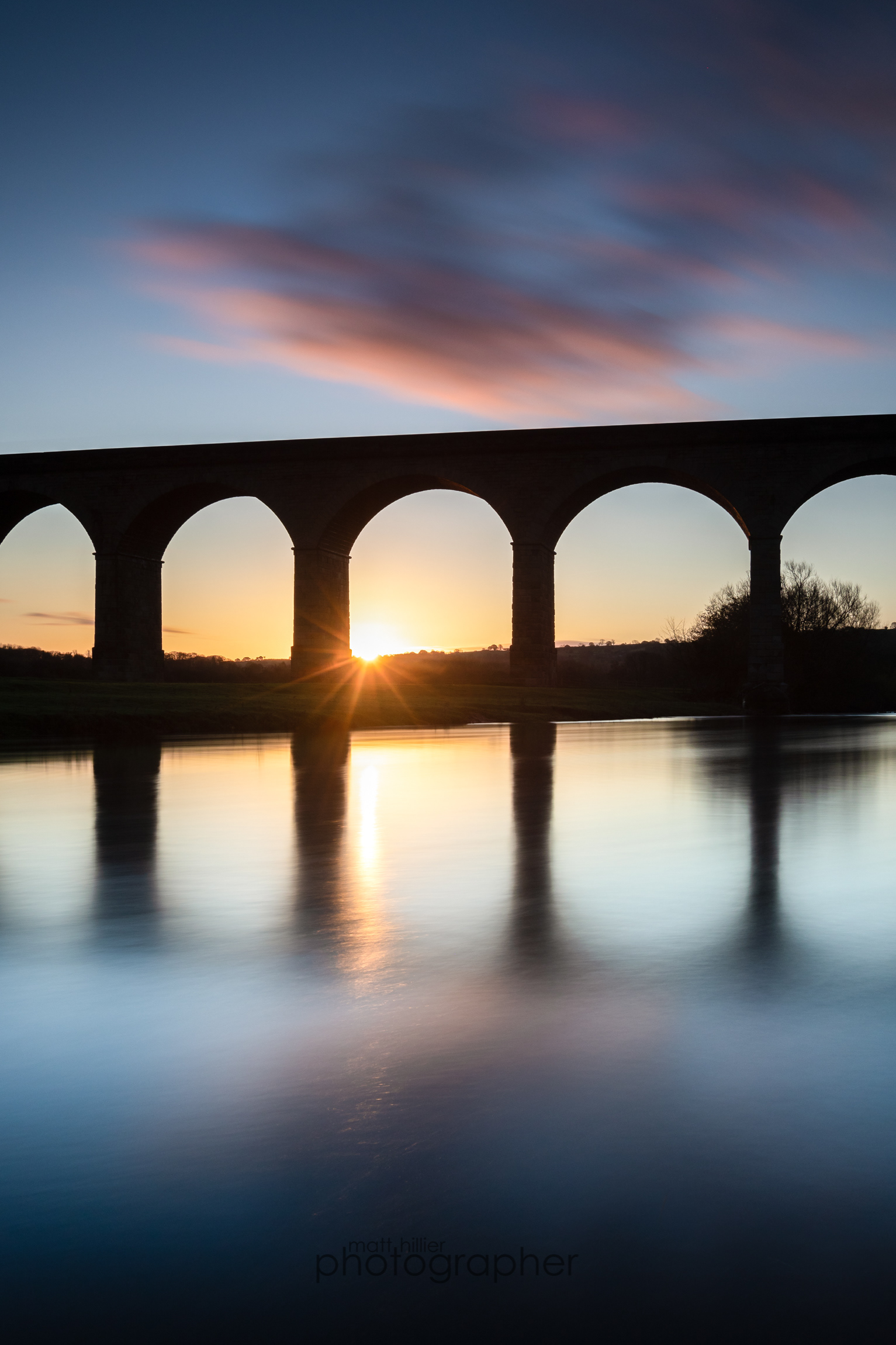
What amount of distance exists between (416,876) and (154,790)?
4.92 meters

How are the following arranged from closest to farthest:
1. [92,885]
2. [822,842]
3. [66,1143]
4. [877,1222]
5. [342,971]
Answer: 1. [877,1222]
2. [66,1143]
3. [342,971]
4. [92,885]
5. [822,842]

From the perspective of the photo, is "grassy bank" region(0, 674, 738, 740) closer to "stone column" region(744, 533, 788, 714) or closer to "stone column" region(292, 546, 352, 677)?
"stone column" region(292, 546, 352, 677)

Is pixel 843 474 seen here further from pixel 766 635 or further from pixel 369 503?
pixel 369 503

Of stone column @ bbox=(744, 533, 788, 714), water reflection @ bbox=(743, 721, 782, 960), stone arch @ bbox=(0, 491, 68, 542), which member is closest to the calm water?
water reflection @ bbox=(743, 721, 782, 960)

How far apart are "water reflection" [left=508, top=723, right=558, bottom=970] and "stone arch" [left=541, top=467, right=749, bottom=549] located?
850 inches

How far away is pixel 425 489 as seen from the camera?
118 ft

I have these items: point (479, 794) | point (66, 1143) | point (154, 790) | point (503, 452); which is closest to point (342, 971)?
point (66, 1143)

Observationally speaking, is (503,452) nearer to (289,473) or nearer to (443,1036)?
(289,473)

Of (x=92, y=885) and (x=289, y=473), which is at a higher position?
(x=289, y=473)

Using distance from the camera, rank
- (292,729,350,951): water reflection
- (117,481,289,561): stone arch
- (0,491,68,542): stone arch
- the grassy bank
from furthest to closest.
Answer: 1. (0,491,68,542): stone arch
2. (117,481,289,561): stone arch
3. the grassy bank
4. (292,729,350,951): water reflection

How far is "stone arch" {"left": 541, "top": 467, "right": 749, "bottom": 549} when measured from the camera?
32.9 metres

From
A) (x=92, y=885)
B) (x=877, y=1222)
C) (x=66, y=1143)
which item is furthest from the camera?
(x=92, y=885)

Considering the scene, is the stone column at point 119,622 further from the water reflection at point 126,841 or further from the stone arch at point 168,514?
the water reflection at point 126,841

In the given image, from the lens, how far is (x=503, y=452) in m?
33.7
